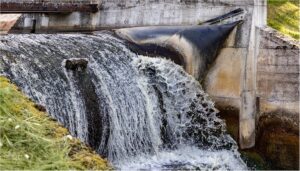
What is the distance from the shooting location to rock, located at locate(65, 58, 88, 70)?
7.54 m

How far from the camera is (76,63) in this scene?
759 centimetres

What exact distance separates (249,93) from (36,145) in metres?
6.60

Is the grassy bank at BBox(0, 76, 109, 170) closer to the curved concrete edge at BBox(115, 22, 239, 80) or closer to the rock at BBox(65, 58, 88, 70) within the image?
the rock at BBox(65, 58, 88, 70)

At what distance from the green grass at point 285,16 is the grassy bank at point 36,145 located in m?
9.79

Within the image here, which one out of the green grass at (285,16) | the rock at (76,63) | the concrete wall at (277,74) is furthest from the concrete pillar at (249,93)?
the rock at (76,63)

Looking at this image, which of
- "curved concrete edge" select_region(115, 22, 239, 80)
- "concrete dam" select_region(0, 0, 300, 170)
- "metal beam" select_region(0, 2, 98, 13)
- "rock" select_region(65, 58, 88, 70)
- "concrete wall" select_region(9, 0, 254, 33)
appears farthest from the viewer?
"metal beam" select_region(0, 2, 98, 13)

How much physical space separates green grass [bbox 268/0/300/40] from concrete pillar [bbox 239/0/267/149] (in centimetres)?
337

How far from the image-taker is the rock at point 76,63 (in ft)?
24.7

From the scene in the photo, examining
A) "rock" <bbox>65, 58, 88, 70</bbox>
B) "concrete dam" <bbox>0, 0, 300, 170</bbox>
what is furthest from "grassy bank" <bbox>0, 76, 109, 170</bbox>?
"rock" <bbox>65, 58, 88, 70</bbox>

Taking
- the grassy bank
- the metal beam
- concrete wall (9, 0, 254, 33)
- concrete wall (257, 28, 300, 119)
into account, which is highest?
the metal beam

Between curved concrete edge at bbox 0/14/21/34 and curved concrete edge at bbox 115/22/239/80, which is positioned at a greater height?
curved concrete edge at bbox 0/14/21/34

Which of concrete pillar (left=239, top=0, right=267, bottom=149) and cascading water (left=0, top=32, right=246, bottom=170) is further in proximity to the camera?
concrete pillar (left=239, top=0, right=267, bottom=149)

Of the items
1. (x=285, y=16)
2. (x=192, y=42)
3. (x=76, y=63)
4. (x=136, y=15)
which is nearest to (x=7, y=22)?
(x=136, y=15)

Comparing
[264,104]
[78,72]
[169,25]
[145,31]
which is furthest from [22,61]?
[264,104]
